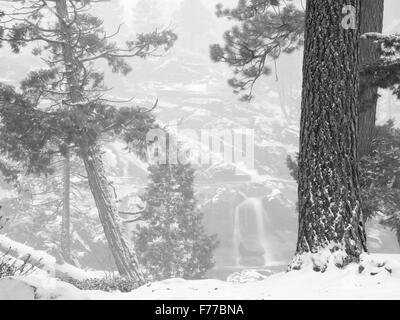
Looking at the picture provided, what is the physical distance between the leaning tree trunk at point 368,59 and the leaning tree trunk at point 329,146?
2134 millimetres

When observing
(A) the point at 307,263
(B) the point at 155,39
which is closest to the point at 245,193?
(B) the point at 155,39

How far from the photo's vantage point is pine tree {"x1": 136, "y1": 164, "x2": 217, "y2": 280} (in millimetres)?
18906

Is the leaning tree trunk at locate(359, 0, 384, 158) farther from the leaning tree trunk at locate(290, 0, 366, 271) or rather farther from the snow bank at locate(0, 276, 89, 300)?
the snow bank at locate(0, 276, 89, 300)

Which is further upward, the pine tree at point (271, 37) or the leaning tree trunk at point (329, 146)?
the pine tree at point (271, 37)

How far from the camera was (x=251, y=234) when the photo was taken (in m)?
33.2

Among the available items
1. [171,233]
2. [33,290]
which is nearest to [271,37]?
[33,290]

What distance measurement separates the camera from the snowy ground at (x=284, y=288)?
3535 mm

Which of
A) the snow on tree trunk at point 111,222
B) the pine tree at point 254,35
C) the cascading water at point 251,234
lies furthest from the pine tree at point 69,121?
the cascading water at point 251,234

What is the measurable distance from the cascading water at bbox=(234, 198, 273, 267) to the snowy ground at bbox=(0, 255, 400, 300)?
25.6 metres

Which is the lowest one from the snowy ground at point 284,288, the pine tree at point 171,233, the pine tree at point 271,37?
the pine tree at point 171,233

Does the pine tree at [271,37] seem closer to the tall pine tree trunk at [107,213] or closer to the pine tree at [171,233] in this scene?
the tall pine tree trunk at [107,213]

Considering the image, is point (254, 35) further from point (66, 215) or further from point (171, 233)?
point (66, 215)

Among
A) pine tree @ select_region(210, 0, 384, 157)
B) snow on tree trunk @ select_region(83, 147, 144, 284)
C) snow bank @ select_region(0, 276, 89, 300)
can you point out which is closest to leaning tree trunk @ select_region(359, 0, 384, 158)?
pine tree @ select_region(210, 0, 384, 157)

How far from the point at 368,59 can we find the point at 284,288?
4710mm
